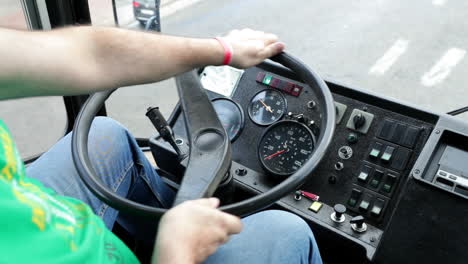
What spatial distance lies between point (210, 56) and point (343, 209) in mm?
633

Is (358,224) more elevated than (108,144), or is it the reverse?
(108,144)

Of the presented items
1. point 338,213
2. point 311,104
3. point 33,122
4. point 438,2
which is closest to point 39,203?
point 338,213

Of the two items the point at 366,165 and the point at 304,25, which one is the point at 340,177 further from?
the point at 304,25

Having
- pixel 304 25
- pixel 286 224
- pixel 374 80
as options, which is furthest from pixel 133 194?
pixel 304 25

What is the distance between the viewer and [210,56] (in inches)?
41.6

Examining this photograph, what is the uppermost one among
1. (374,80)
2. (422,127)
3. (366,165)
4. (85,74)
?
(85,74)

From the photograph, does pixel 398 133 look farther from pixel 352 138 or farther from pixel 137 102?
pixel 137 102

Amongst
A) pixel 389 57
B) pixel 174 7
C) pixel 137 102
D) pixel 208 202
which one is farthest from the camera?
pixel 174 7

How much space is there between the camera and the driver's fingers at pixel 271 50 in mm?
1113

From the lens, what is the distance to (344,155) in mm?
1509

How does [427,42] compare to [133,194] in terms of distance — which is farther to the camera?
[427,42]

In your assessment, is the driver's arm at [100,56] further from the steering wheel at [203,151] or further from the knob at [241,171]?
the knob at [241,171]

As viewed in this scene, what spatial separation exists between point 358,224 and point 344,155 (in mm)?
230

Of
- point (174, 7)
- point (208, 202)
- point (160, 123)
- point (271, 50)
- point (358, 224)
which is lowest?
point (174, 7)
